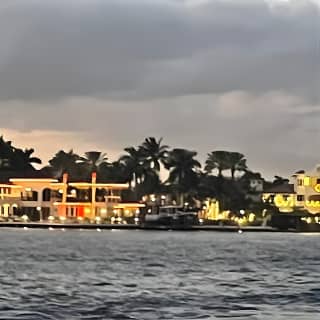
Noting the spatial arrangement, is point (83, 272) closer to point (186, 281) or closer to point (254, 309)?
point (186, 281)

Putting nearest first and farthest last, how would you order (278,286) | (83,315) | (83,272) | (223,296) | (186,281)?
(83,315)
(223,296)
(278,286)
(186,281)
(83,272)

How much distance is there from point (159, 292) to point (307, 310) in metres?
11.3

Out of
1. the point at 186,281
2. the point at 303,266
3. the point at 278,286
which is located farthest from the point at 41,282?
the point at 303,266

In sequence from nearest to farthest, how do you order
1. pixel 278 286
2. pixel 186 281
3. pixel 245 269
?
pixel 278 286 → pixel 186 281 → pixel 245 269

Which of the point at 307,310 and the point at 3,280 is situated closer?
the point at 307,310

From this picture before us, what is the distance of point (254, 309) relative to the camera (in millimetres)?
43875

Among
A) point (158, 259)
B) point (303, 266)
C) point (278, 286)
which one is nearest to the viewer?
point (278, 286)

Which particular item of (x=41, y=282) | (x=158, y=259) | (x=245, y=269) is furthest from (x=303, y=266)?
(x=41, y=282)

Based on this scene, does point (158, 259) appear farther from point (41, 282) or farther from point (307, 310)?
point (307, 310)

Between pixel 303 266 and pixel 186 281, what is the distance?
23587 mm

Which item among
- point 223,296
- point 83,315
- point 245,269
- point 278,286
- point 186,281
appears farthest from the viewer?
point 245,269

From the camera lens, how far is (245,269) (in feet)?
254

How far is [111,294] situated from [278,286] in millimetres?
10881

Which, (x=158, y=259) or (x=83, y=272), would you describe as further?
(x=158, y=259)
